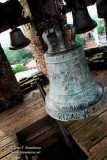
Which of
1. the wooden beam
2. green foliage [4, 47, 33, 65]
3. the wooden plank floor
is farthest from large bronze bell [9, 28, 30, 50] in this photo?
green foliage [4, 47, 33, 65]

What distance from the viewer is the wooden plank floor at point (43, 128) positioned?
2136 mm

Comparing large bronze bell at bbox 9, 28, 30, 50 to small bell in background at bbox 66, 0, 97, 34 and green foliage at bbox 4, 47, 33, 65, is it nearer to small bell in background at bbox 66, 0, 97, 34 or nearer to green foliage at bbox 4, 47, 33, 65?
small bell in background at bbox 66, 0, 97, 34

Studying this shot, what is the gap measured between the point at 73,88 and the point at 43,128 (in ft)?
9.16

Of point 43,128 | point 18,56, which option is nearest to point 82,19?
point 43,128

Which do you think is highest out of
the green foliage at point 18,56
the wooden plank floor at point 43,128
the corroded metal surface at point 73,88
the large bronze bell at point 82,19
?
the large bronze bell at point 82,19

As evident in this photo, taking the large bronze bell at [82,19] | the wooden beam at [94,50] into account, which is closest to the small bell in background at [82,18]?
the large bronze bell at [82,19]

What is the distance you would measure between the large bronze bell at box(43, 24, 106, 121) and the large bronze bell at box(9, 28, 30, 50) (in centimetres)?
156

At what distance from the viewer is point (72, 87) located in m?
0.95

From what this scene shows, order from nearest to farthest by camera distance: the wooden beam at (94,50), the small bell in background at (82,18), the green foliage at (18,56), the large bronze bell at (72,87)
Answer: the large bronze bell at (72,87) → the small bell in background at (82,18) → the wooden beam at (94,50) → the green foliage at (18,56)

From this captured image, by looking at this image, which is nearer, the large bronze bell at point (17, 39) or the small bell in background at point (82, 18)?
the small bell in background at point (82, 18)

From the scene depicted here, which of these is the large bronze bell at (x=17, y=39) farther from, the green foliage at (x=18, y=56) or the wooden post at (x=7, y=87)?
the green foliage at (x=18, y=56)

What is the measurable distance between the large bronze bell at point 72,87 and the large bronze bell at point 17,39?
1563mm

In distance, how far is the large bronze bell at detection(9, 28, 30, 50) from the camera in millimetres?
2247

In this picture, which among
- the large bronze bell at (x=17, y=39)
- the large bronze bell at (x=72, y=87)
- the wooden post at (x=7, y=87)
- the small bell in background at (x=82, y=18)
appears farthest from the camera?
the wooden post at (x=7, y=87)
